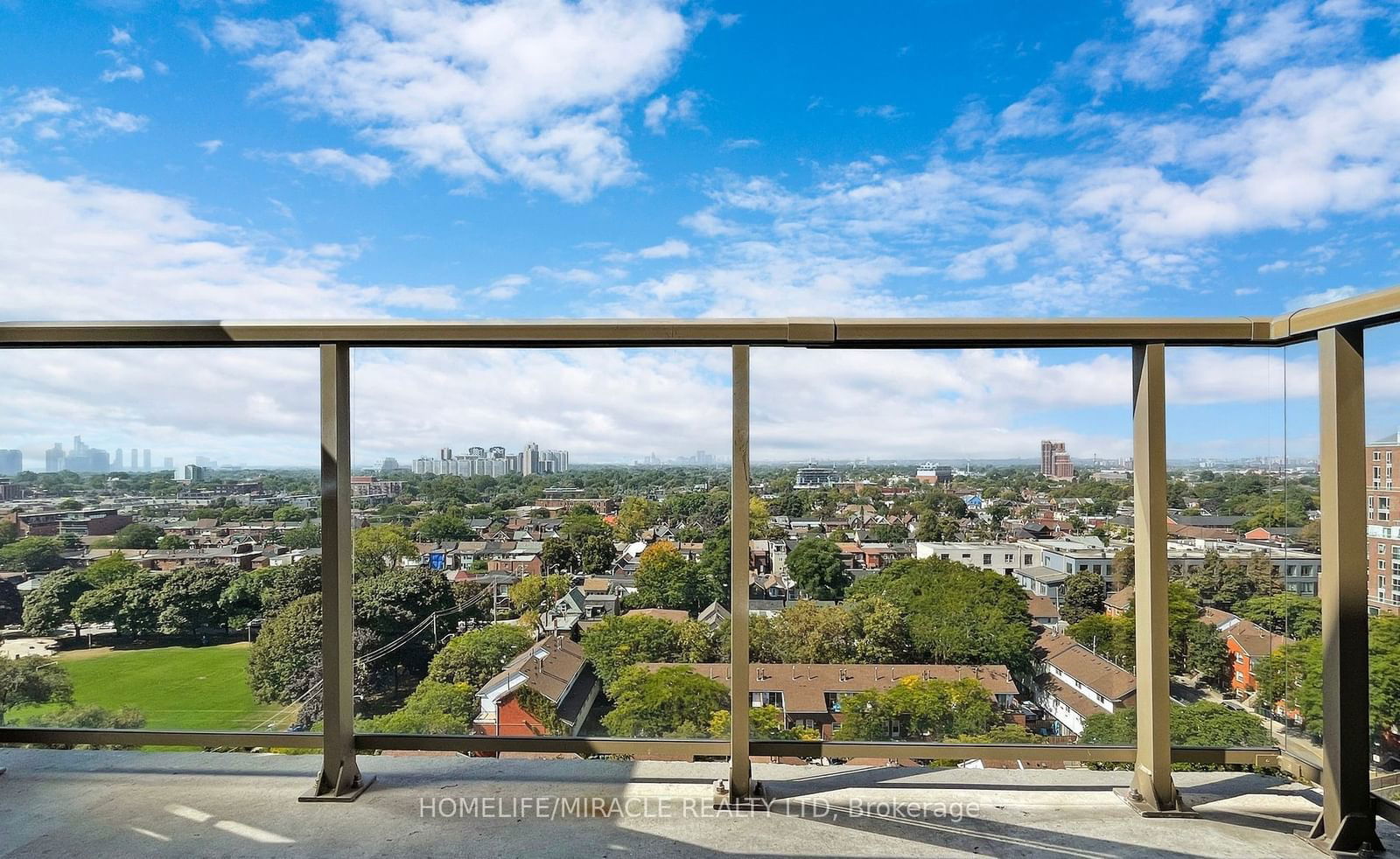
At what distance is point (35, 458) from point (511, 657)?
2.12m

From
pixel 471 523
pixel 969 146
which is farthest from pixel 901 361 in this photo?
pixel 969 146

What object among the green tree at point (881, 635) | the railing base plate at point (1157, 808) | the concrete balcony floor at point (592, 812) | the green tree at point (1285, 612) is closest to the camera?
the concrete balcony floor at point (592, 812)

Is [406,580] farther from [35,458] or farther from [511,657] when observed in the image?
[35,458]

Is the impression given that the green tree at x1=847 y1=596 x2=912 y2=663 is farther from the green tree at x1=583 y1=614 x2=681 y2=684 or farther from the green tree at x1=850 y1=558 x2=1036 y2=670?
the green tree at x1=583 y1=614 x2=681 y2=684

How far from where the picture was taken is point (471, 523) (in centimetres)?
216

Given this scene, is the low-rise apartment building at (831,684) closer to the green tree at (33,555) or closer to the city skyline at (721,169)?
the city skyline at (721,169)

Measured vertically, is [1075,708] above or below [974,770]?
above

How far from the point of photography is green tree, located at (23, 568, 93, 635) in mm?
2170

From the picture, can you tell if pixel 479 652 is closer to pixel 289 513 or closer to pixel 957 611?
pixel 289 513

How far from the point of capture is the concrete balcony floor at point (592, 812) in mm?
1586

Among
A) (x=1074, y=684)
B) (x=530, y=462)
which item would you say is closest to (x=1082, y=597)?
(x=1074, y=684)

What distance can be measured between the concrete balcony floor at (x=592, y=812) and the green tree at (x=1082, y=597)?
57 centimetres

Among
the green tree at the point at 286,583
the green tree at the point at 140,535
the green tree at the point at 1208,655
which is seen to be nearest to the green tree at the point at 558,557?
the green tree at the point at 286,583

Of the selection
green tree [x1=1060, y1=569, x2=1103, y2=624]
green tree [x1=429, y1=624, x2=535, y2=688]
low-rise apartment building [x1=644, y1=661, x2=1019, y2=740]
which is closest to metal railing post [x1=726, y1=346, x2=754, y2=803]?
low-rise apartment building [x1=644, y1=661, x2=1019, y2=740]
